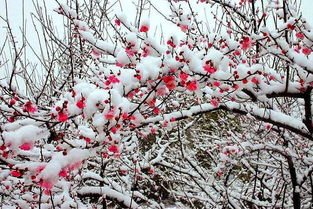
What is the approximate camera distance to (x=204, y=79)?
7.84 feet

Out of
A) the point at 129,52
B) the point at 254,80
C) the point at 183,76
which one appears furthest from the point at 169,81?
the point at 254,80

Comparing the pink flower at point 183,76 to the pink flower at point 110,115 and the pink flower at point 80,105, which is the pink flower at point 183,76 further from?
the pink flower at point 80,105

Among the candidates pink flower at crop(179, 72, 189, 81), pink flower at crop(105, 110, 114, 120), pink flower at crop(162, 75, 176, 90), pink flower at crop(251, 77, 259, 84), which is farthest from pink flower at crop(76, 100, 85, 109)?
pink flower at crop(251, 77, 259, 84)

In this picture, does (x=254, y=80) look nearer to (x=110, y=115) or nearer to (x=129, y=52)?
(x=129, y=52)

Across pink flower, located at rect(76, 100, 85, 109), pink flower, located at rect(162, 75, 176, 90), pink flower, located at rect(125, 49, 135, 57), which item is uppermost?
pink flower, located at rect(125, 49, 135, 57)

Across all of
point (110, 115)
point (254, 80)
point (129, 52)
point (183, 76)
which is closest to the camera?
point (110, 115)

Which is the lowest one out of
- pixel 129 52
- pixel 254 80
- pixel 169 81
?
pixel 169 81

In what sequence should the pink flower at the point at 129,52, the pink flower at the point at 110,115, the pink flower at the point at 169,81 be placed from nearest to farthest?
the pink flower at the point at 110,115, the pink flower at the point at 169,81, the pink flower at the point at 129,52

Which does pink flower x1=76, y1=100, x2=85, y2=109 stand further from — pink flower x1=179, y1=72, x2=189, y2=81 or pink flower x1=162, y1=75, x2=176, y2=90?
pink flower x1=179, y1=72, x2=189, y2=81

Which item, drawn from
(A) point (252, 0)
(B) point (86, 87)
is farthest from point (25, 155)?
(A) point (252, 0)

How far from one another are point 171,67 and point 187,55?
154mm

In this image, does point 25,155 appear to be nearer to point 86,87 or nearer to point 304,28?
point 86,87

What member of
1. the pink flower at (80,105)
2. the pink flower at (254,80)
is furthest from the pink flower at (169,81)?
the pink flower at (254,80)

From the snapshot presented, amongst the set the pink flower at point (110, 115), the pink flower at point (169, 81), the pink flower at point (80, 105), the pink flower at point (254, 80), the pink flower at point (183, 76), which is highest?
the pink flower at point (254, 80)
